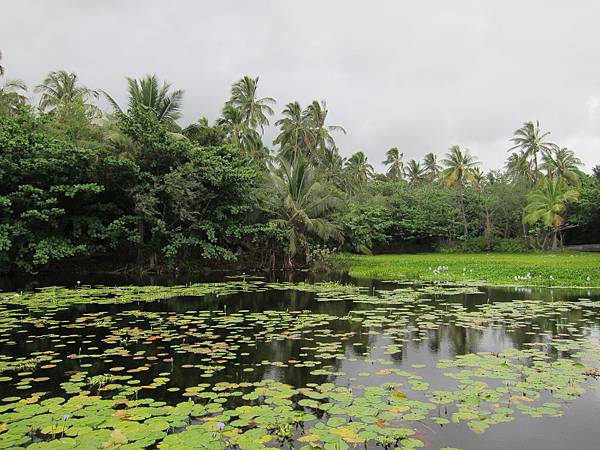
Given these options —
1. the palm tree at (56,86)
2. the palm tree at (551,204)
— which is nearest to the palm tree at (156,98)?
the palm tree at (56,86)

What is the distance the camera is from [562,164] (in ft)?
125

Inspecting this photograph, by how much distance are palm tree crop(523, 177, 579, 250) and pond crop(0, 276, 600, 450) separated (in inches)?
965

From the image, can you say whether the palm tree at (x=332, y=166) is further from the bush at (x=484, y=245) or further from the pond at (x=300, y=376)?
the pond at (x=300, y=376)

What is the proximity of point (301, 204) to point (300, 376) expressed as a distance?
17.1 m

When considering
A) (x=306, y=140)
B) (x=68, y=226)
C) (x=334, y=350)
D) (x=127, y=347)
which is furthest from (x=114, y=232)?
(x=306, y=140)

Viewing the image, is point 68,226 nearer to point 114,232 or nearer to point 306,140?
point 114,232

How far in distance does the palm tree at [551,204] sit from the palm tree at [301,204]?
1789cm

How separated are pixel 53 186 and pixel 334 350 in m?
13.7

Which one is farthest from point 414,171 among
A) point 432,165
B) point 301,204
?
point 301,204

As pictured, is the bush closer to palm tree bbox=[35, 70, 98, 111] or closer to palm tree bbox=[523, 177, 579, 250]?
palm tree bbox=[523, 177, 579, 250]

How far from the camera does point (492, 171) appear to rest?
48281 millimetres

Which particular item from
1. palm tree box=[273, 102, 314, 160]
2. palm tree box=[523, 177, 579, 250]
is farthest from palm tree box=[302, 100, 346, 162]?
palm tree box=[523, 177, 579, 250]

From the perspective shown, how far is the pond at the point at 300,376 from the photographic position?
11.6 feet

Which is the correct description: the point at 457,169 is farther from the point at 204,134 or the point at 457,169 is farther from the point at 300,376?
the point at 300,376
